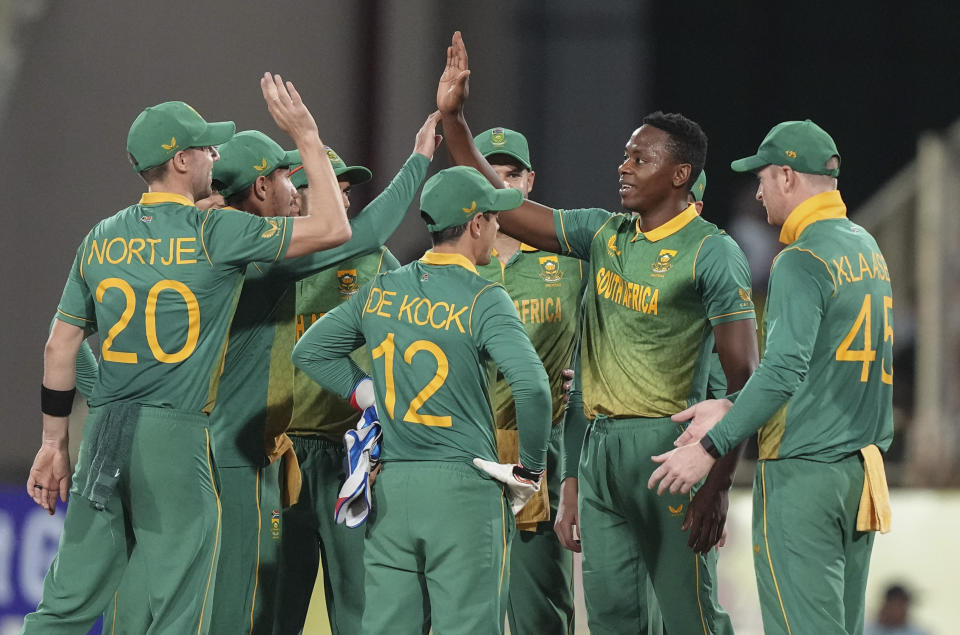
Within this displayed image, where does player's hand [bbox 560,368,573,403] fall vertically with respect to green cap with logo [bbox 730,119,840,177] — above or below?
below

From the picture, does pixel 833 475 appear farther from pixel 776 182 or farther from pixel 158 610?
pixel 158 610

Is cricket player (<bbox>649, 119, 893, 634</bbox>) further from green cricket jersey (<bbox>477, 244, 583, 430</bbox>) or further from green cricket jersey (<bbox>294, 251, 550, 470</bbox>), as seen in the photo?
green cricket jersey (<bbox>477, 244, 583, 430</bbox>)

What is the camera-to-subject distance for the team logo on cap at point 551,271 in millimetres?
5148

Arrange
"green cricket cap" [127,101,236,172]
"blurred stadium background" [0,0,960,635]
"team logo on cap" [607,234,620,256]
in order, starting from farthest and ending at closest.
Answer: "blurred stadium background" [0,0,960,635]
"team logo on cap" [607,234,620,256]
"green cricket cap" [127,101,236,172]

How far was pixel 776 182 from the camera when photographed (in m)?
4.36

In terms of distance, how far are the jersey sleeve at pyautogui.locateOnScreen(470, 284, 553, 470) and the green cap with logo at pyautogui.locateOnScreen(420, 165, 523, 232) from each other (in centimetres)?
26

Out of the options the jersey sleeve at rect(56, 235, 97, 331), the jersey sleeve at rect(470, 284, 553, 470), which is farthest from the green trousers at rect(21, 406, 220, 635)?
the jersey sleeve at rect(470, 284, 553, 470)

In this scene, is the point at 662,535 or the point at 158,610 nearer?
the point at 158,610

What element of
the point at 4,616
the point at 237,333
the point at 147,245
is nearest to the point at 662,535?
the point at 237,333

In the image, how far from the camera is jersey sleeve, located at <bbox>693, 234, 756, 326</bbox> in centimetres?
428

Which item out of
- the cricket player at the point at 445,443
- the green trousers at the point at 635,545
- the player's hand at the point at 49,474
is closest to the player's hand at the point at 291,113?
the cricket player at the point at 445,443

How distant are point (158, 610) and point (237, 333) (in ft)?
3.40

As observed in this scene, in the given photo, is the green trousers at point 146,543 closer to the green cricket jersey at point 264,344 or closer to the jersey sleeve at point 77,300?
the jersey sleeve at point 77,300

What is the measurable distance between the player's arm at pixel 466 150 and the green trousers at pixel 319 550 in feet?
3.44
